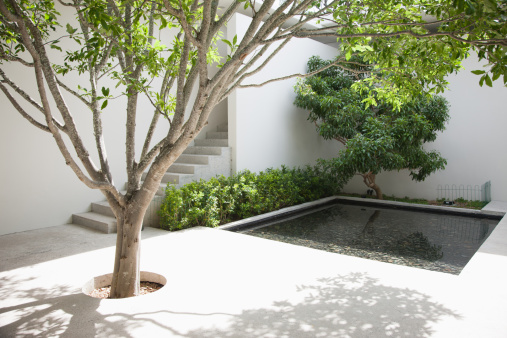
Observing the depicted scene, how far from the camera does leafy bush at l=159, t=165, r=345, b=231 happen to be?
20.5 ft

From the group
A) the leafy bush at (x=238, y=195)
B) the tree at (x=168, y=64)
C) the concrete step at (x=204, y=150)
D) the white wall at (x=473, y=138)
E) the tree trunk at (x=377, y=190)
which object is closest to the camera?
the tree at (x=168, y=64)

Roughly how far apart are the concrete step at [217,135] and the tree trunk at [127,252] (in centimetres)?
572

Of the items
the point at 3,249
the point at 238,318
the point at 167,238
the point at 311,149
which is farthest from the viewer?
the point at 311,149

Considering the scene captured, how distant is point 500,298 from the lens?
3.44 meters

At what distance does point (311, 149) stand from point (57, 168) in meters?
6.05

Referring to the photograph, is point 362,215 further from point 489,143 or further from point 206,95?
point 206,95

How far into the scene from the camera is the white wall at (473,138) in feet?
28.5

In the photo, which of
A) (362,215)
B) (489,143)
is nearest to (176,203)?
(362,215)

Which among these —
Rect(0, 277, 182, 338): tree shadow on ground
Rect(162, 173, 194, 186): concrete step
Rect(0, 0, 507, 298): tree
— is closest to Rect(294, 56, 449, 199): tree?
Rect(162, 173, 194, 186): concrete step

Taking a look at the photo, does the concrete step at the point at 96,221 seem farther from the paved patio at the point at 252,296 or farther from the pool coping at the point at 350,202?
the pool coping at the point at 350,202

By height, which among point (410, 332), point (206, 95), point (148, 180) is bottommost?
point (410, 332)

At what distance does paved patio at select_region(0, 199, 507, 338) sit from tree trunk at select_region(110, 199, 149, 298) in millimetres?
144

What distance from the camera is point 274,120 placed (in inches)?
360

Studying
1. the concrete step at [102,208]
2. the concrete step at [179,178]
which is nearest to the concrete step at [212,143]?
the concrete step at [179,178]
